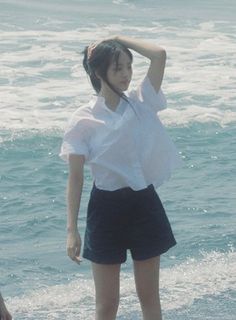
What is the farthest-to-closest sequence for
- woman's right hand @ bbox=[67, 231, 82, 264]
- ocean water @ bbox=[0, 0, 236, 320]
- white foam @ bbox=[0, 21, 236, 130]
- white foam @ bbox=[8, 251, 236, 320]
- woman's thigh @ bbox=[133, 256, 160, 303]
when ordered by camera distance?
1. white foam @ bbox=[0, 21, 236, 130]
2. ocean water @ bbox=[0, 0, 236, 320]
3. white foam @ bbox=[8, 251, 236, 320]
4. woman's thigh @ bbox=[133, 256, 160, 303]
5. woman's right hand @ bbox=[67, 231, 82, 264]

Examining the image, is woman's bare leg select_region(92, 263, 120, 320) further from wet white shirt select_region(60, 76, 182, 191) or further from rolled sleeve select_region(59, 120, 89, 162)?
rolled sleeve select_region(59, 120, 89, 162)

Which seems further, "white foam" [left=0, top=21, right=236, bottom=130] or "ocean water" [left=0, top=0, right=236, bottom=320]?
"white foam" [left=0, top=21, right=236, bottom=130]

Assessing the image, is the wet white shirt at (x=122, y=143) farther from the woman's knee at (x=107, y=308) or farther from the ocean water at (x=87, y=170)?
the ocean water at (x=87, y=170)

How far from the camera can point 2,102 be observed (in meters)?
13.2

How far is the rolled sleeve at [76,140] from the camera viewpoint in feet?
16.3

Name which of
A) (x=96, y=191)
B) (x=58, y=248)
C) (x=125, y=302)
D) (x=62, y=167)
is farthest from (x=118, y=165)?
(x=62, y=167)

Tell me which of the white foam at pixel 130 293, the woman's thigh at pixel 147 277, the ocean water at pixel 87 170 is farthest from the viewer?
the ocean water at pixel 87 170

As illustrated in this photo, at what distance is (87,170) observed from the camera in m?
10.2

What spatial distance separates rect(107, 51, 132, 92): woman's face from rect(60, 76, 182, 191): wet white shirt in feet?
0.26

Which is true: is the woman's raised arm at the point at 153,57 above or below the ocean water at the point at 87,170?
above

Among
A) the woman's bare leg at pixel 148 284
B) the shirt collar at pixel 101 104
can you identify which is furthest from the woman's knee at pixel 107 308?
the shirt collar at pixel 101 104

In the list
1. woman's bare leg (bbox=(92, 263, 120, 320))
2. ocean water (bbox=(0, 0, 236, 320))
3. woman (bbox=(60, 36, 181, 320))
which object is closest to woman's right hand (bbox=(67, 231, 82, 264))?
woman (bbox=(60, 36, 181, 320))

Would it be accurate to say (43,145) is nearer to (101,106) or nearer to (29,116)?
(29,116)

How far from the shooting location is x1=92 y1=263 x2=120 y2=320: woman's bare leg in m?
5.07
